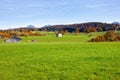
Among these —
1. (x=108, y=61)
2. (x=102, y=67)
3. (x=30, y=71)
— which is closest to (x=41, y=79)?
(x=30, y=71)

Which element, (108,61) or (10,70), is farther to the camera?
(108,61)

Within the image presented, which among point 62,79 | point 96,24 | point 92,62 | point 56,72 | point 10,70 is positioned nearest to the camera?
point 62,79

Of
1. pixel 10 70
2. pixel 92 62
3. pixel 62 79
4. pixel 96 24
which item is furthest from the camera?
pixel 96 24

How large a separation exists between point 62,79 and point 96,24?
16799 cm

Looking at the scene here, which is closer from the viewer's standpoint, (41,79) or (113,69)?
(41,79)

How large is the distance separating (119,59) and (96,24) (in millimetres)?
162541

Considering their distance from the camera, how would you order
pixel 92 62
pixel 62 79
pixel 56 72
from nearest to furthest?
pixel 62 79, pixel 56 72, pixel 92 62

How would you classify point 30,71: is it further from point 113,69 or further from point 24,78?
point 113,69

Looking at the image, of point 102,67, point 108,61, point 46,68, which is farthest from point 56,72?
point 108,61

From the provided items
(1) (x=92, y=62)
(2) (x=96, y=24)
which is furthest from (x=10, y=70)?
(2) (x=96, y=24)

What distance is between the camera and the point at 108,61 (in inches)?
672

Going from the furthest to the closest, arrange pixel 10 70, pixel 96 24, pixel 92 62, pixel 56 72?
pixel 96 24 → pixel 92 62 → pixel 10 70 → pixel 56 72

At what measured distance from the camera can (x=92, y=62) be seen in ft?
55.3

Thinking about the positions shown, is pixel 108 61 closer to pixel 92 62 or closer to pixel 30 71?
pixel 92 62
